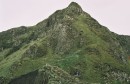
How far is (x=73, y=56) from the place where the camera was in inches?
5586

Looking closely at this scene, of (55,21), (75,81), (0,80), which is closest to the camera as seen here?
(75,81)

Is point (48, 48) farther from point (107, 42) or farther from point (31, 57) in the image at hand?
point (107, 42)

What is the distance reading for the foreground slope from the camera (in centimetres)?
13200

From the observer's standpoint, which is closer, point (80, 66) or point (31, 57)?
point (80, 66)

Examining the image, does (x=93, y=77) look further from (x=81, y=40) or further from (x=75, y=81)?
(x=81, y=40)

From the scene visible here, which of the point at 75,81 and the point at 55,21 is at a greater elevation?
the point at 55,21

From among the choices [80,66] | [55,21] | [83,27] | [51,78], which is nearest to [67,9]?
[55,21]

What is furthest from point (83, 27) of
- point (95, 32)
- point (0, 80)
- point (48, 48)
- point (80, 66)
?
point (0, 80)

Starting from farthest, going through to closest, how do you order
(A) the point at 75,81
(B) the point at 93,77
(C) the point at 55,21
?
(C) the point at 55,21, (B) the point at 93,77, (A) the point at 75,81

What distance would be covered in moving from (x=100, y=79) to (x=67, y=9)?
191 feet

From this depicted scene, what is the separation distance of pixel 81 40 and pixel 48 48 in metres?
13.9

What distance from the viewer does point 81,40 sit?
6048 inches

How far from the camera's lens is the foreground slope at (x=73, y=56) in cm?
13200

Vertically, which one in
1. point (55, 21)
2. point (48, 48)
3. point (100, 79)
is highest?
point (55, 21)
